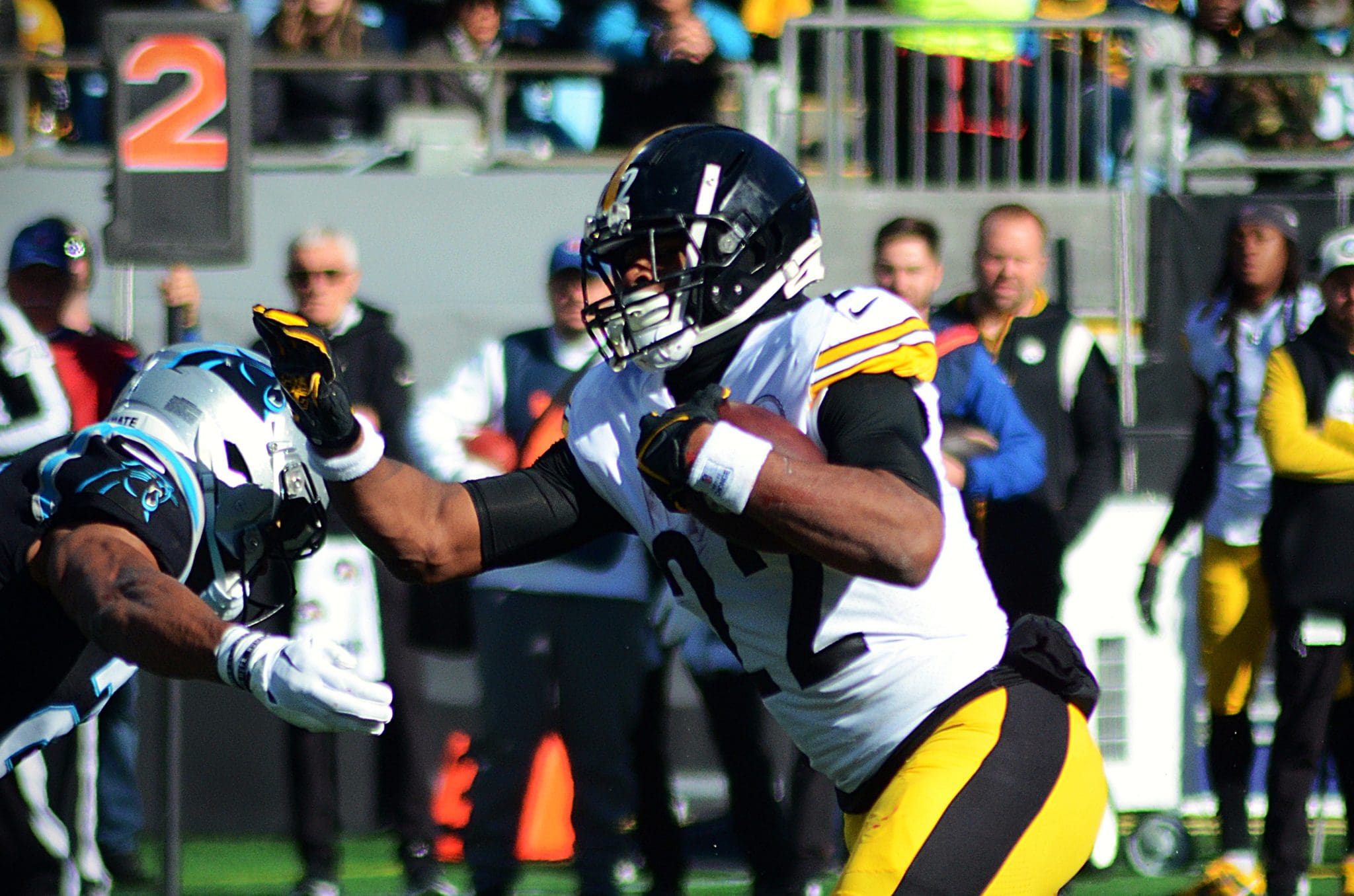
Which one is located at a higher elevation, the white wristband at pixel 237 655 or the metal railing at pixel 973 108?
the metal railing at pixel 973 108

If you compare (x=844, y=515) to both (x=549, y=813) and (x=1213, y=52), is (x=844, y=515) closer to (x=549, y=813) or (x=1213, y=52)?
(x=549, y=813)

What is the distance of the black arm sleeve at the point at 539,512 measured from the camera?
3.08 metres

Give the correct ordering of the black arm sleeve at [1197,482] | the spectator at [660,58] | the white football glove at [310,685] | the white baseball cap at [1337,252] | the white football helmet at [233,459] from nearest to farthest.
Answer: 1. the white football glove at [310,685]
2. the white football helmet at [233,459]
3. the white baseball cap at [1337,252]
4. the black arm sleeve at [1197,482]
5. the spectator at [660,58]

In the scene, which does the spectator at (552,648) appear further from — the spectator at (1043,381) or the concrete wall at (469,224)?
the concrete wall at (469,224)

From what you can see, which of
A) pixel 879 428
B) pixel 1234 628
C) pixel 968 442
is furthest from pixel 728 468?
pixel 1234 628

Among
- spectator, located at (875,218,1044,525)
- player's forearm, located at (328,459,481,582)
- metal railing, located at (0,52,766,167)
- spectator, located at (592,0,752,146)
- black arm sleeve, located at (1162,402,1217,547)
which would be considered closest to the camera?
player's forearm, located at (328,459,481,582)

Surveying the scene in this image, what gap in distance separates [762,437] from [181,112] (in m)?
2.85

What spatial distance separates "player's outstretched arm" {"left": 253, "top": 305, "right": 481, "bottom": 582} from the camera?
2637mm

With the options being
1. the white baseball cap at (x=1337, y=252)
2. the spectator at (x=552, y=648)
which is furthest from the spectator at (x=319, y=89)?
the white baseball cap at (x=1337, y=252)

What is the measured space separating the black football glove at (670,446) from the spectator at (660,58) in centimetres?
482

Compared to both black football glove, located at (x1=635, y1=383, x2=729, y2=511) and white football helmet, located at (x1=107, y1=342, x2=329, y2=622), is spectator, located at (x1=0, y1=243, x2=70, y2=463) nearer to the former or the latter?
white football helmet, located at (x1=107, y1=342, x2=329, y2=622)

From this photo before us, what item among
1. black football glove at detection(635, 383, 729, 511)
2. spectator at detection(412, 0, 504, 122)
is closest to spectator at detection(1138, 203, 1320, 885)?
black football glove at detection(635, 383, 729, 511)

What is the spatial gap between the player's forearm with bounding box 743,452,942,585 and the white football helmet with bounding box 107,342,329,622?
1170 millimetres

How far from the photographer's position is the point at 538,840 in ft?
18.6
